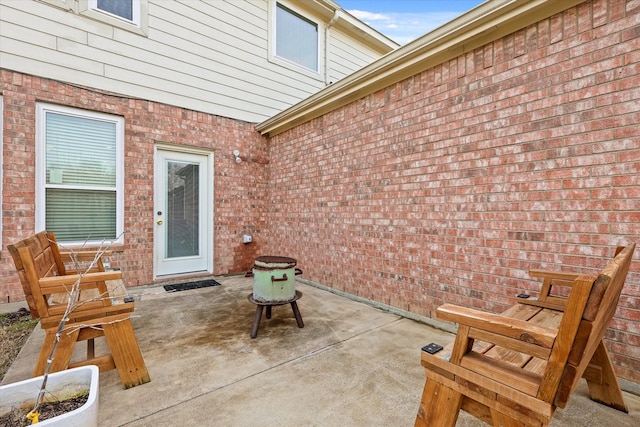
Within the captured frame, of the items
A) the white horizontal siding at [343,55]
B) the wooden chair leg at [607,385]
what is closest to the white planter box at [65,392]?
the wooden chair leg at [607,385]

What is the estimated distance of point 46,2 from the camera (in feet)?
12.5

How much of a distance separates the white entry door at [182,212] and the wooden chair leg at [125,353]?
298 centimetres

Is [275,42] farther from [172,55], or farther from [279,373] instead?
[279,373]

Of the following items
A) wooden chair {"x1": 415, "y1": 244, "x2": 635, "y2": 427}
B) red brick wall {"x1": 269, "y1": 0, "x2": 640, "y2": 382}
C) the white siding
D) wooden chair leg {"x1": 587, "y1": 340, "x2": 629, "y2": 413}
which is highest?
the white siding

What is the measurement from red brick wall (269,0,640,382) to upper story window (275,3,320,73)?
2.98 metres

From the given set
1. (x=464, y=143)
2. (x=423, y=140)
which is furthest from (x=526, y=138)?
(x=423, y=140)

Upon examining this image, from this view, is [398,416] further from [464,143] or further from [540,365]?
[464,143]

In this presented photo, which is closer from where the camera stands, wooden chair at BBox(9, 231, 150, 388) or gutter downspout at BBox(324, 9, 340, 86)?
wooden chair at BBox(9, 231, 150, 388)

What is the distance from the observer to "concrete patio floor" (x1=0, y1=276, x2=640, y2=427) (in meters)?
1.70

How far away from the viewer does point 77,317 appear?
73.7 inches

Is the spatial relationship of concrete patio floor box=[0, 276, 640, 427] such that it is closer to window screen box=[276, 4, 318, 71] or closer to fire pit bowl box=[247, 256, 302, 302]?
fire pit bowl box=[247, 256, 302, 302]

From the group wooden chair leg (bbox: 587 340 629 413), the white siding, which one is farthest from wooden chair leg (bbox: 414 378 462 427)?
the white siding

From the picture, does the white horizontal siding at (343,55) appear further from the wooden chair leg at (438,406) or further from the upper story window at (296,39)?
the wooden chair leg at (438,406)

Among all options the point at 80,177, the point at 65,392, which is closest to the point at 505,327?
the point at 65,392
